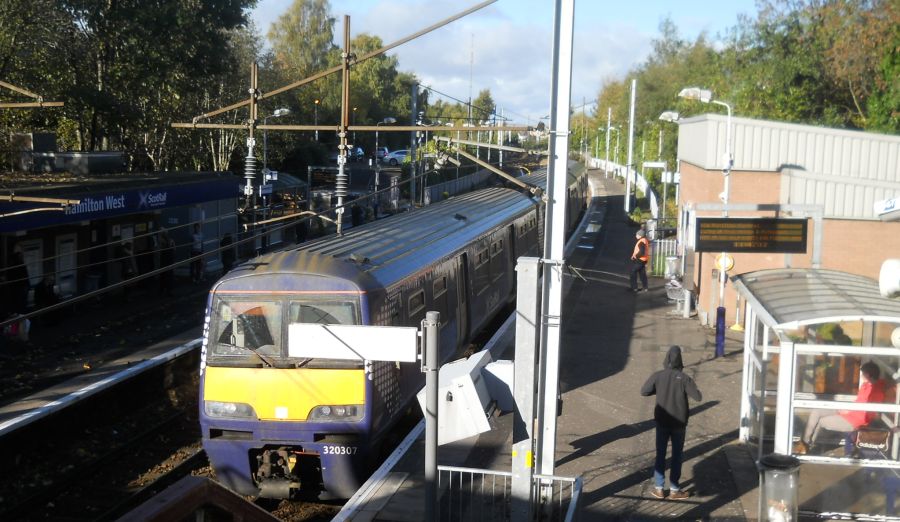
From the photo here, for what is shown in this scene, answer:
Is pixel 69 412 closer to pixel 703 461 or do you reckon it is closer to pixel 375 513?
pixel 375 513

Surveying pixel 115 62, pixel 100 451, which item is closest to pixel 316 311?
pixel 100 451

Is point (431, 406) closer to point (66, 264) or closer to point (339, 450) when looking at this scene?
point (339, 450)

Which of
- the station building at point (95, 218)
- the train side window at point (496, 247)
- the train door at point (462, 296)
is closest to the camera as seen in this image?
the train door at point (462, 296)

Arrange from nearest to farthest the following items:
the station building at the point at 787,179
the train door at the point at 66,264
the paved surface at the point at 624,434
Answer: the paved surface at the point at 624,434, the station building at the point at 787,179, the train door at the point at 66,264

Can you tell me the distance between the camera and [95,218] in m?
18.7

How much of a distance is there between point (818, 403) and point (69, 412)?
9.87m

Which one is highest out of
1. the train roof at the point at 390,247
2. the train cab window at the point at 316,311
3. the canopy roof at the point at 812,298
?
the train roof at the point at 390,247

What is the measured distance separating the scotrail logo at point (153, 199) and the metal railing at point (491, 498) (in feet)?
45.0

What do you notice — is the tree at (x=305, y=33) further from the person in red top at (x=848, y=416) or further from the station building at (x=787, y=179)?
the person in red top at (x=848, y=416)

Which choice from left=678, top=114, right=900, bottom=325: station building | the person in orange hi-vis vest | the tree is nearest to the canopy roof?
left=678, top=114, right=900, bottom=325: station building

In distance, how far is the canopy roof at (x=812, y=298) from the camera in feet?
27.8

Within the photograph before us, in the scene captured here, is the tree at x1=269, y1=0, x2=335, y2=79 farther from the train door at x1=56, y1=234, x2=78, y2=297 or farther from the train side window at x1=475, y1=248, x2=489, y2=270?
the train side window at x1=475, y1=248, x2=489, y2=270

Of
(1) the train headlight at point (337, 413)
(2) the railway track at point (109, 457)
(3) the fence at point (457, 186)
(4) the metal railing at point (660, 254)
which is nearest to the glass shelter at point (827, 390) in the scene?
(1) the train headlight at point (337, 413)

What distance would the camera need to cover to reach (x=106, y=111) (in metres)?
27.6
